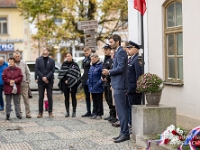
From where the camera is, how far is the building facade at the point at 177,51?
1101 centimetres

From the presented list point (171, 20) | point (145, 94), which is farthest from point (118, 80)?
point (171, 20)

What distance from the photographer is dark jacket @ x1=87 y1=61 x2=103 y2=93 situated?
545 inches

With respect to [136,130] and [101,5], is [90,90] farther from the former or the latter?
[101,5]

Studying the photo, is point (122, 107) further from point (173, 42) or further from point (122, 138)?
point (173, 42)

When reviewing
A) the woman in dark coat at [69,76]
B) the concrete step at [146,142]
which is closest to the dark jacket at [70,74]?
the woman in dark coat at [69,76]

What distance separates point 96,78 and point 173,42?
2597 mm

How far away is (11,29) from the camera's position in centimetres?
4691

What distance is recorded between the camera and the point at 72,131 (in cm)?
1175

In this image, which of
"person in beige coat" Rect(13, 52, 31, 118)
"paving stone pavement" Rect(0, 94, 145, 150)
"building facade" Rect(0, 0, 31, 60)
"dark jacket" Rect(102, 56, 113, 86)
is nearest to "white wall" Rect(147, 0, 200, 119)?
"dark jacket" Rect(102, 56, 113, 86)

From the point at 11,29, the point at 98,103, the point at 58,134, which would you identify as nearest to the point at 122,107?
the point at 58,134

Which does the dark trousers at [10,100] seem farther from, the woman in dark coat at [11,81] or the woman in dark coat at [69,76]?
the woman in dark coat at [69,76]

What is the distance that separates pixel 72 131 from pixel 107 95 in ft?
6.64

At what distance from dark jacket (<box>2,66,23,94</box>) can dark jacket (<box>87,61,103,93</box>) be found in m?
2.02

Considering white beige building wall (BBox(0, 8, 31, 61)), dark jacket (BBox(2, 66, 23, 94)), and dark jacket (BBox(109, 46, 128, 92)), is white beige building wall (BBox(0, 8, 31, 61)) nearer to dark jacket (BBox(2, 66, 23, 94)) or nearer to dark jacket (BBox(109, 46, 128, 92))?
dark jacket (BBox(2, 66, 23, 94))
